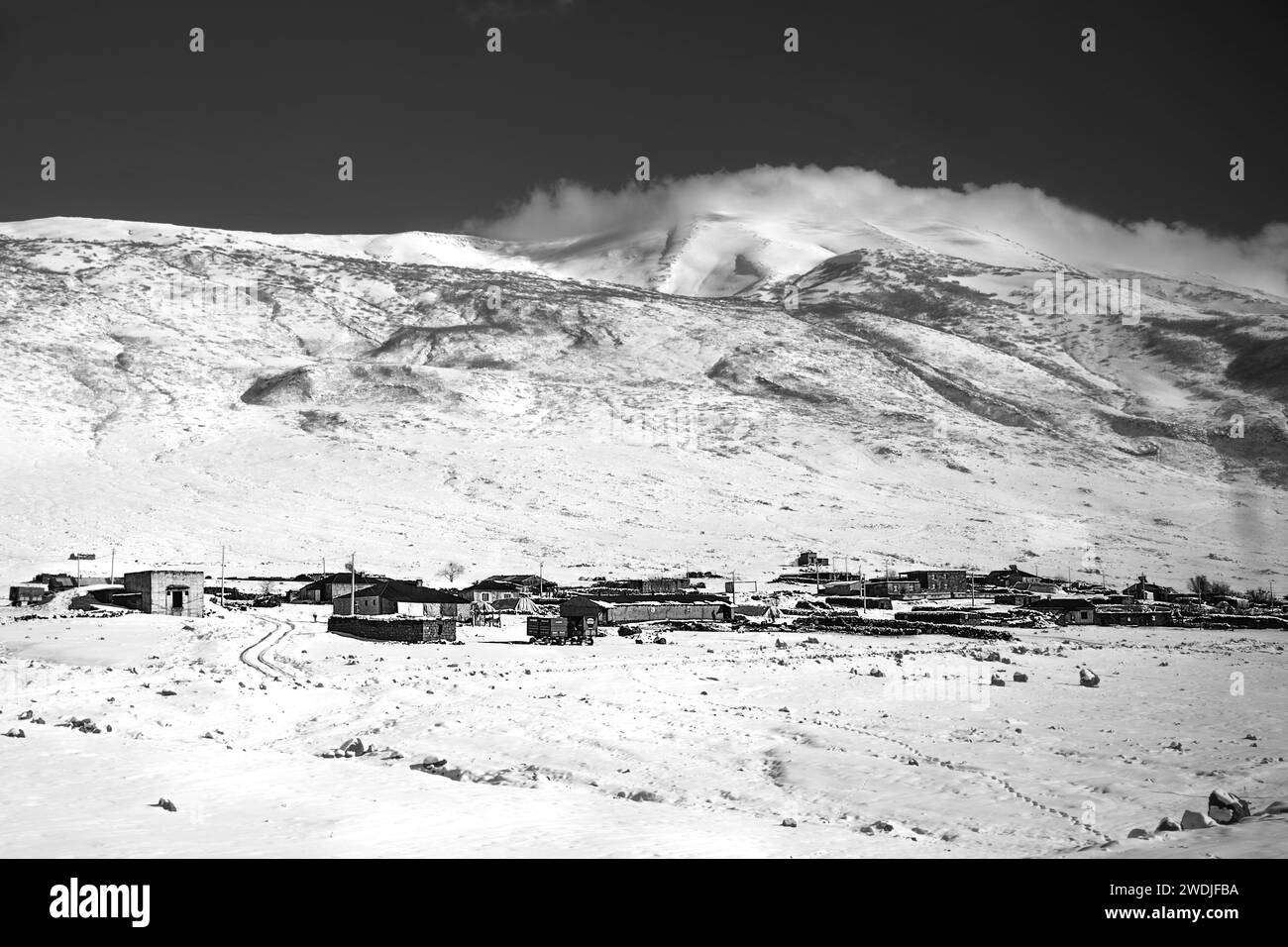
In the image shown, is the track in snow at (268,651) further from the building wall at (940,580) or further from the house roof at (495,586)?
the building wall at (940,580)

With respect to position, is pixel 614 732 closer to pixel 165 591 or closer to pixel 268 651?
pixel 268 651

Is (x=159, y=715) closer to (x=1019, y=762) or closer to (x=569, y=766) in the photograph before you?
(x=569, y=766)

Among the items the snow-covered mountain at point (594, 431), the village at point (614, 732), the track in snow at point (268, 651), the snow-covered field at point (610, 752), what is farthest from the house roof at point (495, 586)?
the snow-covered field at point (610, 752)

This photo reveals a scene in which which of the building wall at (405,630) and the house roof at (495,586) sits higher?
the house roof at (495,586)

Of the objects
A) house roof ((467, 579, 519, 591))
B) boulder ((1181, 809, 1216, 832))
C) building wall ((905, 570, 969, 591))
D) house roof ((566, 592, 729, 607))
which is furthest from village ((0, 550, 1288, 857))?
building wall ((905, 570, 969, 591))

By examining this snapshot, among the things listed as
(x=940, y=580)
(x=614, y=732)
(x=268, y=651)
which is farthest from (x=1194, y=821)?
(x=940, y=580)
